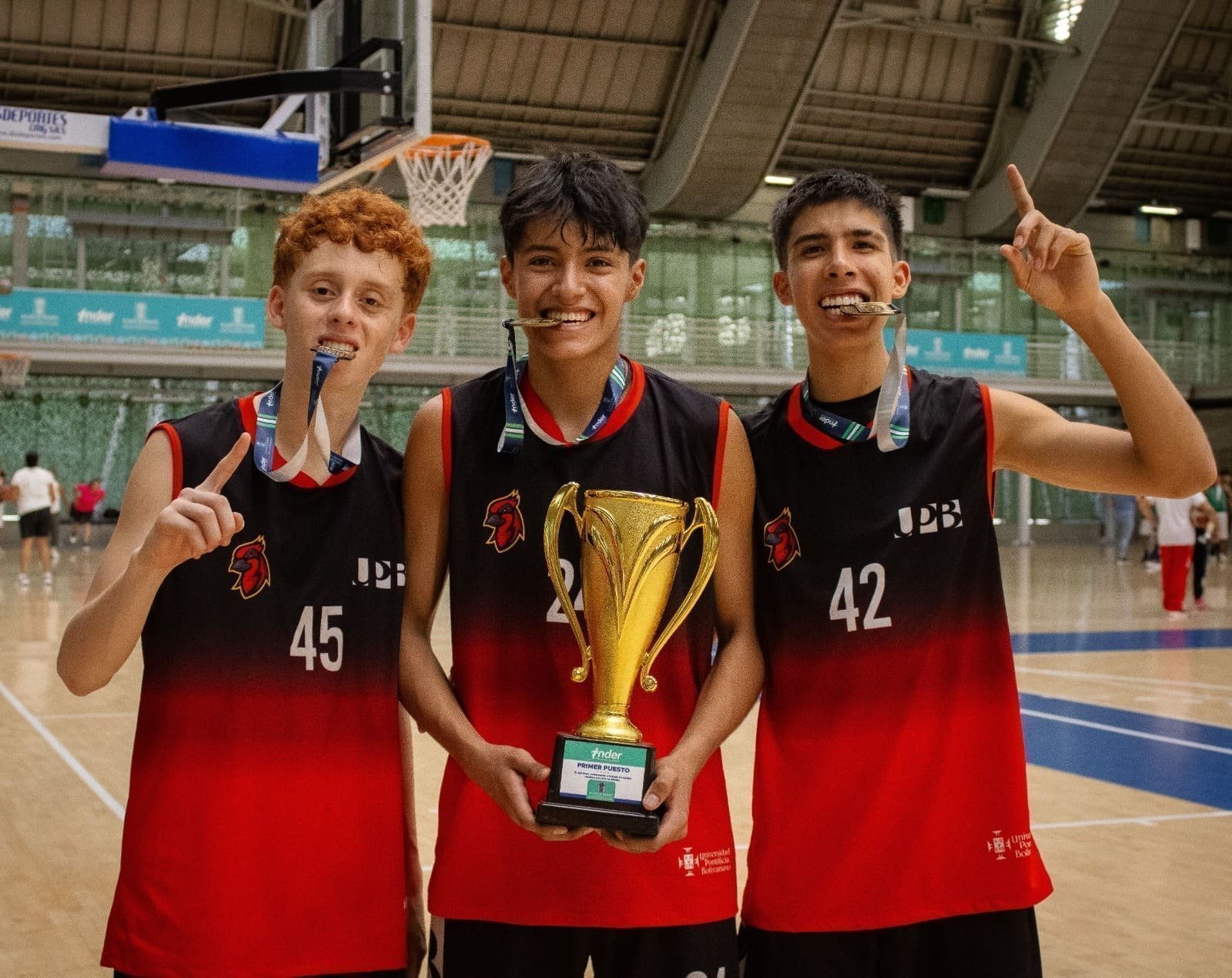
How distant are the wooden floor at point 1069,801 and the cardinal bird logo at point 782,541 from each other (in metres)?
2.43

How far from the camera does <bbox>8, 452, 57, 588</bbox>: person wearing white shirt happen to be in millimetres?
18562

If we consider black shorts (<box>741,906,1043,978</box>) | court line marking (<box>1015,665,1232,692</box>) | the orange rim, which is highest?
the orange rim

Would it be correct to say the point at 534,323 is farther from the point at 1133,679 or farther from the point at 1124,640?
the point at 1124,640

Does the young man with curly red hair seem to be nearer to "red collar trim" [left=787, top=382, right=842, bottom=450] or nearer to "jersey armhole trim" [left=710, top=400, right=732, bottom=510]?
"jersey armhole trim" [left=710, top=400, right=732, bottom=510]

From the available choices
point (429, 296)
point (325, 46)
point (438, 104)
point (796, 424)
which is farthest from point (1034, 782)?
point (429, 296)

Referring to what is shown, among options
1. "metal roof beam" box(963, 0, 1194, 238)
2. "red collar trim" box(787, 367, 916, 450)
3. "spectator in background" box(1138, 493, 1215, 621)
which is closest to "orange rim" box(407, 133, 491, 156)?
"spectator in background" box(1138, 493, 1215, 621)

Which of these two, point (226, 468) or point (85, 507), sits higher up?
point (85, 507)

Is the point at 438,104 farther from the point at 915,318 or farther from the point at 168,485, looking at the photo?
the point at 168,485

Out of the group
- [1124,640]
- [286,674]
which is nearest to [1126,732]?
[1124,640]

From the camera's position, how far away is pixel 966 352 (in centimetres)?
2802

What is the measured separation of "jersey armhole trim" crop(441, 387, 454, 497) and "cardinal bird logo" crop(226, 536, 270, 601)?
353 mm

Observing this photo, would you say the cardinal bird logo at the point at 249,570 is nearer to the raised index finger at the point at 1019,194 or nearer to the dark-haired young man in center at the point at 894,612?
the dark-haired young man in center at the point at 894,612

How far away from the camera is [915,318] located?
32469 mm

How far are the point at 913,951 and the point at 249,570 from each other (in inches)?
54.1
